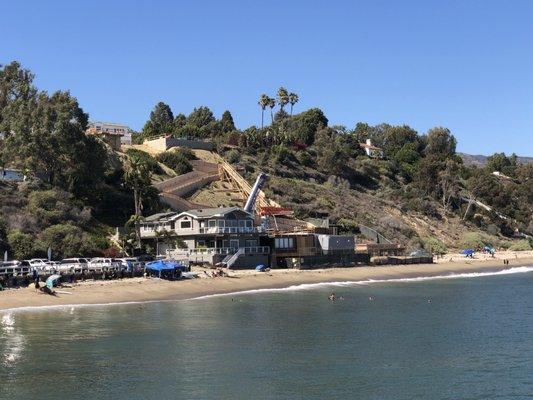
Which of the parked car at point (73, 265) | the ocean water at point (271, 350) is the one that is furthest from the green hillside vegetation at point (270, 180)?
the ocean water at point (271, 350)

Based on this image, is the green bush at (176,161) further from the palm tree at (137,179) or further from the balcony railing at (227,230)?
the balcony railing at (227,230)

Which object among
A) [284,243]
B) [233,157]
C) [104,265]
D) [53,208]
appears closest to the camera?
[104,265]

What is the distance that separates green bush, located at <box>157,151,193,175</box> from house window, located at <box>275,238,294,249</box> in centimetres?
3309

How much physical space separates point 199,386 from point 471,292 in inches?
1789

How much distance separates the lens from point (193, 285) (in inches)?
2491

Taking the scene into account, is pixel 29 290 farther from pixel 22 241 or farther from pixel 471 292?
pixel 471 292

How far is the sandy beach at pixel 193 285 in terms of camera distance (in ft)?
173

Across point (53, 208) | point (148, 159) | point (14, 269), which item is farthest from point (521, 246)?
point (14, 269)

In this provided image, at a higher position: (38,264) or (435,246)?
(435,246)

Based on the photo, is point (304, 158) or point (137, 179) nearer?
point (137, 179)

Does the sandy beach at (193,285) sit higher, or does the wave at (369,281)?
the sandy beach at (193,285)

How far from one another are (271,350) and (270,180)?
81544 mm

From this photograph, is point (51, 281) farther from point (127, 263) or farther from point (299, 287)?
point (299, 287)

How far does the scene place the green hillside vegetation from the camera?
75.9m
